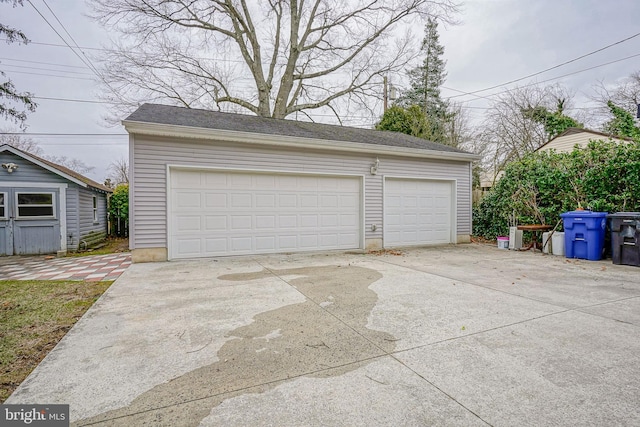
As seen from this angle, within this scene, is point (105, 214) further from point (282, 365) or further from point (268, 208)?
point (282, 365)

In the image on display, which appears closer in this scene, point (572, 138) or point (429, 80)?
point (572, 138)

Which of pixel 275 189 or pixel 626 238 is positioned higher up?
pixel 275 189

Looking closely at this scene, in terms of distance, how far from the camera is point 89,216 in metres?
10.4

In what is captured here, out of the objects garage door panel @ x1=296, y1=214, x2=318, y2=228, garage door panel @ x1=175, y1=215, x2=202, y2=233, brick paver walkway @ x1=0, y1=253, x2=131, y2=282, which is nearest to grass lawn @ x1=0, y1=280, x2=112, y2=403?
brick paver walkway @ x1=0, y1=253, x2=131, y2=282

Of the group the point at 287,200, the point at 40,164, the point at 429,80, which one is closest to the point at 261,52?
the point at 40,164

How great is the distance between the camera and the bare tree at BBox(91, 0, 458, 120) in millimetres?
12469

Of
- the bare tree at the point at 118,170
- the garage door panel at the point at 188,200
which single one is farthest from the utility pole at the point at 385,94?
the bare tree at the point at 118,170

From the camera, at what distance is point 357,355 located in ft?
7.50

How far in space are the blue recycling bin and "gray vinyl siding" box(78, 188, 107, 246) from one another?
1336cm

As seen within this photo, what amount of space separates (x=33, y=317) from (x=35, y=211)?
7344mm

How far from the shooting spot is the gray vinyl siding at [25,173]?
8242 mm

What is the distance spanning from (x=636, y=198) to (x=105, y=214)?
1715cm

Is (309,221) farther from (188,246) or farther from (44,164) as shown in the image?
(44,164)

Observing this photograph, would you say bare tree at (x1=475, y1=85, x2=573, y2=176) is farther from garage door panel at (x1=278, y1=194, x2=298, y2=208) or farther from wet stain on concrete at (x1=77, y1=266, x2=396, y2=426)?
wet stain on concrete at (x1=77, y1=266, x2=396, y2=426)
